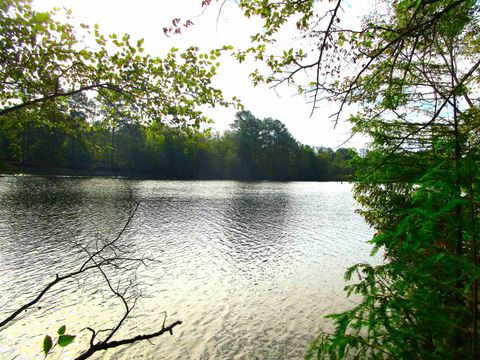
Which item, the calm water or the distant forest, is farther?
the distant forest

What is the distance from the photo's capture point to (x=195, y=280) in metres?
11.1

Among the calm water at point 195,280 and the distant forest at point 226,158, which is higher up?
the distant forest at point 226,158

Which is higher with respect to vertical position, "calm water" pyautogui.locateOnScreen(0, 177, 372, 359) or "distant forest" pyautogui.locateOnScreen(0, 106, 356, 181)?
"distant forest" pyautogui.locateOnScreen(0, 106, 356, 181)

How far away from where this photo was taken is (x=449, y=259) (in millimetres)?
2225

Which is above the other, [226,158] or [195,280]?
[226,158]

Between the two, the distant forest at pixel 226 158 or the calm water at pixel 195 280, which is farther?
the distant forest at pixel 226 158

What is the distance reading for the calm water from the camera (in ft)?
23.3

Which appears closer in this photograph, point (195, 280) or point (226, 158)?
point (195, 280)

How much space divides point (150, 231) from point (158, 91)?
16.2 metres

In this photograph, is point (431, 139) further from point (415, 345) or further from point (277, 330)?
point (277, 330)

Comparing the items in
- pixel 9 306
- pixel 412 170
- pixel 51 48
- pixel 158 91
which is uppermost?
pixel 51 48

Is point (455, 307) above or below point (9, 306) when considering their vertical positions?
above

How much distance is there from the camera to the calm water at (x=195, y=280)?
711 cm

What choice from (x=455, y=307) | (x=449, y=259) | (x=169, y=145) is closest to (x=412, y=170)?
(x=455, y=307)
